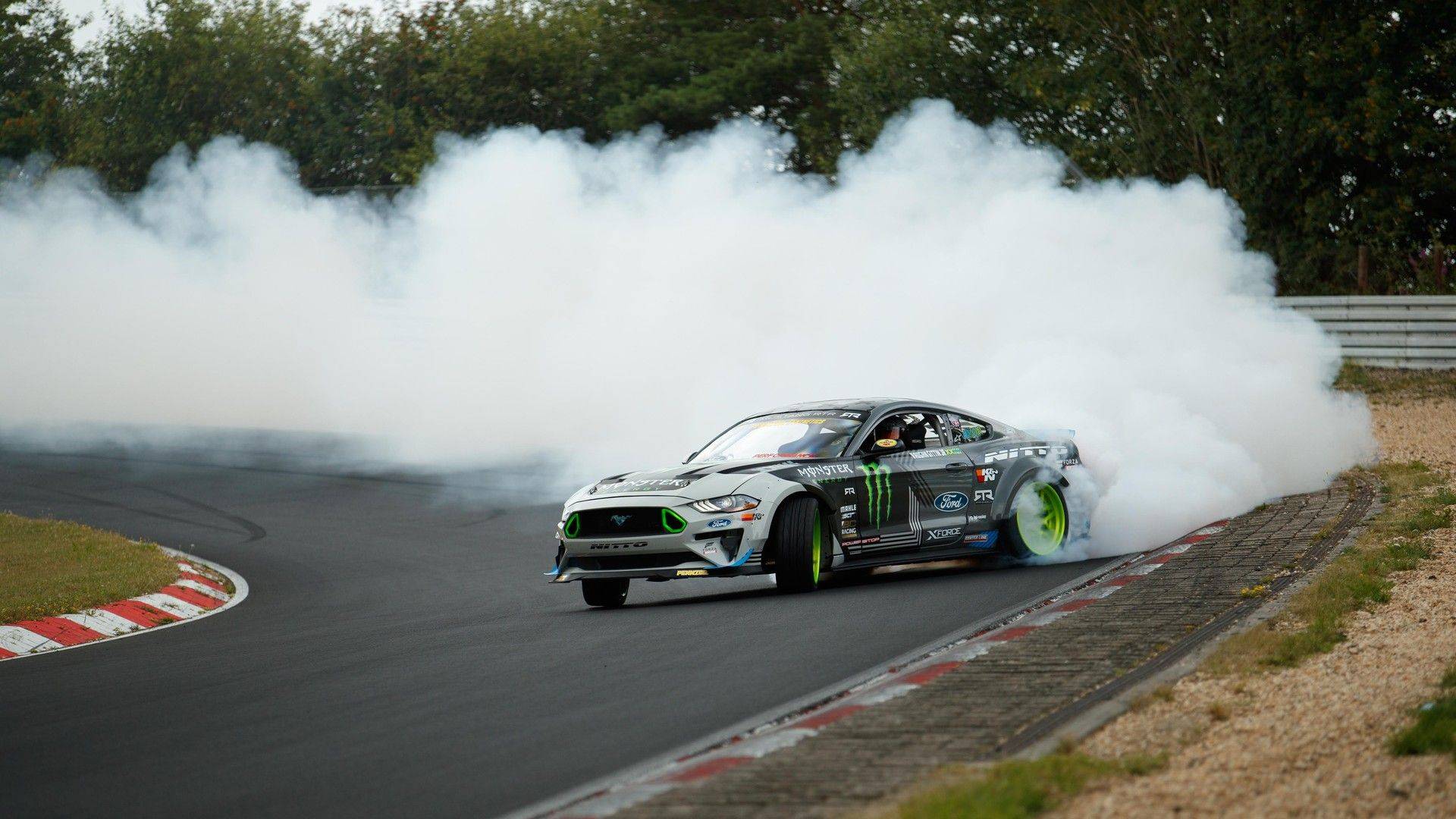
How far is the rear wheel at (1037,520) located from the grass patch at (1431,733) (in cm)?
605

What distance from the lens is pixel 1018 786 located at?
5.28m

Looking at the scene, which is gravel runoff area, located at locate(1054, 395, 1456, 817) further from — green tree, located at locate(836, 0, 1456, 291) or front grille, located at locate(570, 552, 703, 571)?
green tree, located at locate(836, 0, 1456, 291)

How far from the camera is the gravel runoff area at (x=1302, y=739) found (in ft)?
17.1

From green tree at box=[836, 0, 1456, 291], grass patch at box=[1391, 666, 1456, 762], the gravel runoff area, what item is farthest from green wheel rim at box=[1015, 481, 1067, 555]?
green tree at box=[836, 0, 1456, 291]

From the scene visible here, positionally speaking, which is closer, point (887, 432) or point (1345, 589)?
point (1345, 589)

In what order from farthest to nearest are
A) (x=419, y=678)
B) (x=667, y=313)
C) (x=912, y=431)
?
(x=667, y=313) < (x=912, y=431) < (x=419, y=678)

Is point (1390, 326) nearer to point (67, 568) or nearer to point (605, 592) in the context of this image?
point (605, 592)

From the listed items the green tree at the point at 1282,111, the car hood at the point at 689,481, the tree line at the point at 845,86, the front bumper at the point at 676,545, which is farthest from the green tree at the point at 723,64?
the front bumper at the point at 676,545

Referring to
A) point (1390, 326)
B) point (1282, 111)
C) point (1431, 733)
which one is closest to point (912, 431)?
point (1431, 733)

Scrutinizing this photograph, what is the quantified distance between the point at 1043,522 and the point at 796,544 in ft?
8.71

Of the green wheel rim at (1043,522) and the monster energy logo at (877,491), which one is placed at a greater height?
the monster energy logo at (877,491)

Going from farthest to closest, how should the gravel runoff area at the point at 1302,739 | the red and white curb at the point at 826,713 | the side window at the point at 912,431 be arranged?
the side window at the point at 912,431 < the red and white curb at the point at 826,713 < the gravel runoff area at the point at 1302,739

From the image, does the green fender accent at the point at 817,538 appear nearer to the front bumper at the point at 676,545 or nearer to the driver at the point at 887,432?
the front bumper at the point at 676,545

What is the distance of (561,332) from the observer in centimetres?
2338
